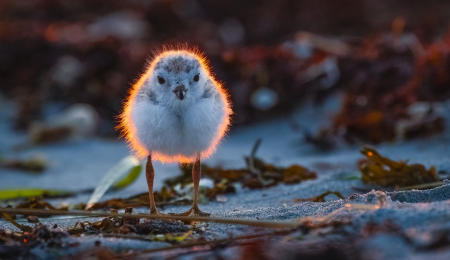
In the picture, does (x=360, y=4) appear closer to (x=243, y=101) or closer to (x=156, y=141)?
(x=243, y=101)

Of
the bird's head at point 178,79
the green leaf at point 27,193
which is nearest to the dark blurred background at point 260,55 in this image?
the green leaf at point 27,193

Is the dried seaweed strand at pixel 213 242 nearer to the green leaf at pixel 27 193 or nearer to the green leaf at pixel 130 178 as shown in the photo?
the green leaf at pixel 130 178

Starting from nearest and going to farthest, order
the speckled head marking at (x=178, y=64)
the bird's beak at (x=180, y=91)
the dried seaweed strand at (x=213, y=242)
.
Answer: the dried seaweed strand at (x=213, y=242)
the bird's beak at (x=180, y=91)
the speckled head marking at (x=178, y=64)

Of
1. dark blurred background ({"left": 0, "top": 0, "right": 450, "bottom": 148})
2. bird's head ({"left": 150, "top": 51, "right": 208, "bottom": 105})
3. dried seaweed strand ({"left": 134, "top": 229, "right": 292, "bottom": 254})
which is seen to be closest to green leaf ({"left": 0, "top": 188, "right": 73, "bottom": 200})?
bird's head ({"left": 150, "top": 51, "right": 208, "bottom": 105})

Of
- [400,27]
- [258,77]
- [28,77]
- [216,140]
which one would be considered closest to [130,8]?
[28,77]

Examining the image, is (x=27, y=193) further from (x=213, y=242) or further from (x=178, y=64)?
(x=213, y=242)

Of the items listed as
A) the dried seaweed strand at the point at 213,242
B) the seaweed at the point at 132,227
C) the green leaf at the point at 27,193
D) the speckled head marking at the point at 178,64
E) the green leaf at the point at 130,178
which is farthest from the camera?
the green leaf at the point at 130,178
